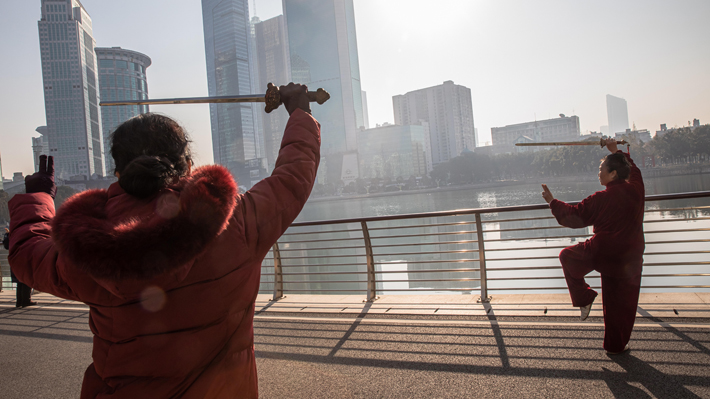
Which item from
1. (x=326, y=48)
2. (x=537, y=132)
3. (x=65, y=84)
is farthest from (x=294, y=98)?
(x=326, y=48)

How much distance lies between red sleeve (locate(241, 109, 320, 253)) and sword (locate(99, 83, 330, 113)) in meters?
0.15

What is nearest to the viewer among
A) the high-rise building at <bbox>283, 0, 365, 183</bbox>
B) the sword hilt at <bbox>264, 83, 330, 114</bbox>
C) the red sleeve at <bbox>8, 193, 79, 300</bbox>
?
the red sleeve at <bbox>8, 193, 79, 300</bbox>

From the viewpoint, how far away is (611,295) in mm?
2871

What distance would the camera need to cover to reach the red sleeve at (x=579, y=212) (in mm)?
2920

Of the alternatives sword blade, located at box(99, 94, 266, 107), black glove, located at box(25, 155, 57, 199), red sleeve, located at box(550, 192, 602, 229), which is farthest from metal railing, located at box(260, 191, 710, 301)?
black glove, located at box(25, 155, 57, 199)

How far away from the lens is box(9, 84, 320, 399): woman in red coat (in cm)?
99

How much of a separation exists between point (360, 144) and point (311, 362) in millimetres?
121867

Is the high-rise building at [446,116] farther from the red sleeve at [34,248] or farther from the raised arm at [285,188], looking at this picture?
the red sleeve at [34,248]

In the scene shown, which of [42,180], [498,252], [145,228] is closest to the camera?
[145,228]

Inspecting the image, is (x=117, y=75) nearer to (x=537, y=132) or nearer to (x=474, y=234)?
(x=474, y=234)

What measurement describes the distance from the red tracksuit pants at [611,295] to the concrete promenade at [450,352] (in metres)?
0.14

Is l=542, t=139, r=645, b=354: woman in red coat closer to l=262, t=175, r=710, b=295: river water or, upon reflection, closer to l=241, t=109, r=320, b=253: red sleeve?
l=241, t=109, r=320, b=253: red sleeve

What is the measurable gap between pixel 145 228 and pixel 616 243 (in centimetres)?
293

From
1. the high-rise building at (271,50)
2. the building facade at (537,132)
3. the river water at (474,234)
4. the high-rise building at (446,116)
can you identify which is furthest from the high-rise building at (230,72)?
the building facade at (537,132)
